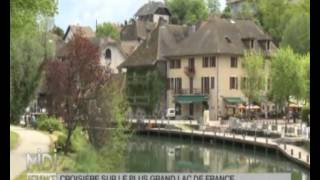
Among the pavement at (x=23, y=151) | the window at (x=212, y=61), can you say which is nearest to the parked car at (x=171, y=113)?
the window at (x=212, y=61)

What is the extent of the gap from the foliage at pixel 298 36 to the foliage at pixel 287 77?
9125 mm

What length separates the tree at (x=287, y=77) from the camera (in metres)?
46.6

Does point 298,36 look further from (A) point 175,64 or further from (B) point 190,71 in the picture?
(A) point 175,64

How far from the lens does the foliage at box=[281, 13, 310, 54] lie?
57719 mm

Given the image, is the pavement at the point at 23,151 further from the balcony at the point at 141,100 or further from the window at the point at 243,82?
the window at the point at 243,82

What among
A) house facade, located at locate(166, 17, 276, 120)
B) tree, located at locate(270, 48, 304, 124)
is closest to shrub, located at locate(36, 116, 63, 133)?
tree, located at locate(270, 48, 304, 124)

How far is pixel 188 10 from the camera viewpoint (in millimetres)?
86875

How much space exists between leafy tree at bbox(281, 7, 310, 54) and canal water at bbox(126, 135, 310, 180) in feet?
63.3

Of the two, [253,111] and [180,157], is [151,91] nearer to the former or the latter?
[253,111]

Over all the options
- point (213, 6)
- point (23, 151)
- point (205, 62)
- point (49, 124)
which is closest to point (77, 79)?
point (23, 151)
